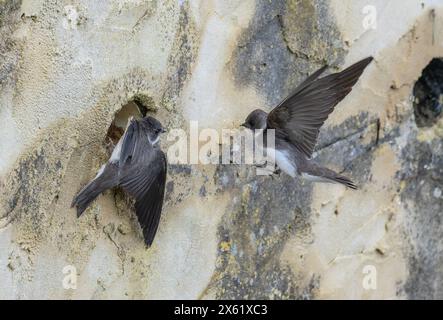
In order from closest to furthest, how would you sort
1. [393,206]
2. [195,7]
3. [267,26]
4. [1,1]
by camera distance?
1. [1,1]
2. [195,7]
3. [267,26]
4. [393,206]

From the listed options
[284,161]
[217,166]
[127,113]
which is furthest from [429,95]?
[127,113]

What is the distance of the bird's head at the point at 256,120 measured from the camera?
3047mm

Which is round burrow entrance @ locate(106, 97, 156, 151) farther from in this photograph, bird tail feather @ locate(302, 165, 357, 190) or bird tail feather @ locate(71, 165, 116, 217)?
bird tail feather @ locate(302, 165, 357, 190)

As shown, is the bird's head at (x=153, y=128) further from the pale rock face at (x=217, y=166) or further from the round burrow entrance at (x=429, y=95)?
the round burrow entrance at (x=429, y=95)

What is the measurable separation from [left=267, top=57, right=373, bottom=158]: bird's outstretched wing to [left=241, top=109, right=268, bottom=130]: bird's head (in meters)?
0.02

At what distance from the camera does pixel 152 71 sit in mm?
2953

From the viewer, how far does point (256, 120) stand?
3061 millimetres

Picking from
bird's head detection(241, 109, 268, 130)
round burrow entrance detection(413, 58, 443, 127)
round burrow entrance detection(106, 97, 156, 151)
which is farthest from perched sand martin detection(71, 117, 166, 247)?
round burrow entrance detection(413, 58, 443, 127)

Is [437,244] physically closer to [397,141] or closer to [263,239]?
[397,141]

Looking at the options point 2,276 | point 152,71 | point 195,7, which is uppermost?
point 195,7

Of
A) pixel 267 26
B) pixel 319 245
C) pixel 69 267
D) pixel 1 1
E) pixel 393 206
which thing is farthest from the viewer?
pixel 393 206

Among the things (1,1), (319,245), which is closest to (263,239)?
(319,245)

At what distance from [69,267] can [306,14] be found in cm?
125

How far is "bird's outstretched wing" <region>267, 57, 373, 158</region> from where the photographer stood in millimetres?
2922
